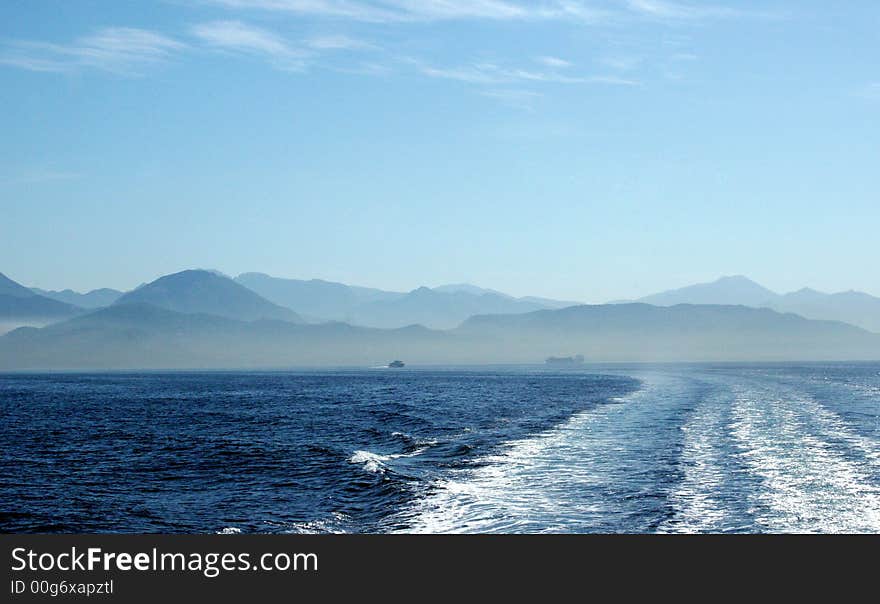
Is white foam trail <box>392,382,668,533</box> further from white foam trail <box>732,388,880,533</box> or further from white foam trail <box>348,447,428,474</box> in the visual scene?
white foam trail <box>732,388,880,533</box>

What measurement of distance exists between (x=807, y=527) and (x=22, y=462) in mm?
40266

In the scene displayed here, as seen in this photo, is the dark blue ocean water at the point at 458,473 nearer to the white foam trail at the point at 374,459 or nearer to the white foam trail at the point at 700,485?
the white foam trail at the point at 700,485

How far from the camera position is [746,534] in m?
25.1

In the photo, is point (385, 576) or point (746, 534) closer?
point (385, 576)

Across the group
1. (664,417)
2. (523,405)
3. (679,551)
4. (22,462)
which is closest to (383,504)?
(679,551)

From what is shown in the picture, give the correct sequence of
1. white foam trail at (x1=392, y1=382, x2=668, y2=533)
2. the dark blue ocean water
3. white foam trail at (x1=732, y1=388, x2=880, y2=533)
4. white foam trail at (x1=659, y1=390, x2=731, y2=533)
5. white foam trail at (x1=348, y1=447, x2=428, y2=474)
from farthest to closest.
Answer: white foam trail at (x1=348, y1=447, x2=428, y2=474) < the dark blue ocean water < white foam trail at (x1=392, y1=382, x2=668, y2=533) < white foam trail at (x1=732, y1=388, x2=880, y2=533) < white foam trail at (x1=659, y1=390, x2=731, y2=533)

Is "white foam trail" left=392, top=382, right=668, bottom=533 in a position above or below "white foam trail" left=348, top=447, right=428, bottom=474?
above

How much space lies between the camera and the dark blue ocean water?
28828 millimetres

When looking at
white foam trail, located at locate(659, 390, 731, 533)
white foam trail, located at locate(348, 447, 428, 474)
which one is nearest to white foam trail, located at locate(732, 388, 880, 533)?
white foam trail, located at locate(659, 390, 731, 533)

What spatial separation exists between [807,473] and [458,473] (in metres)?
15.6

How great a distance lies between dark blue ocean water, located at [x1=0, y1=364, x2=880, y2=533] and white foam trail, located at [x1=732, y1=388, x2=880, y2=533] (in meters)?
0.12

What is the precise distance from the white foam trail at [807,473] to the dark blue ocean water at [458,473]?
0.12m

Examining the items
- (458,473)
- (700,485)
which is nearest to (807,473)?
(700,485)

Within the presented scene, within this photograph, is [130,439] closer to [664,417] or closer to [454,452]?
[454,452]
